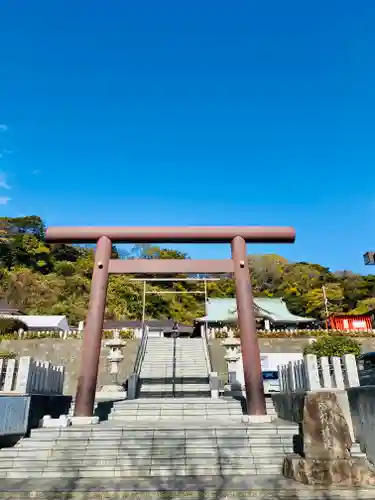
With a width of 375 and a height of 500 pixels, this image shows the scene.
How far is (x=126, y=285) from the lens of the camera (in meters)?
42.1

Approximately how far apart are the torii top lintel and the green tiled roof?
71.1 feet

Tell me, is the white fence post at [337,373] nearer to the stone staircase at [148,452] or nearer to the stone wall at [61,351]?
the stone staircase at [148,452]

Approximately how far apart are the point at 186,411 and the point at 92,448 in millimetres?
4180

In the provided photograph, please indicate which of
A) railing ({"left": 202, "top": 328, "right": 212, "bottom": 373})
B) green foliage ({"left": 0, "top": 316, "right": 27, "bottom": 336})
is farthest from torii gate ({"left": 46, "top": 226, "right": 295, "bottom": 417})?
green foliage ({"left": 0, "top": 316, "right": 27, "bottom": 336})

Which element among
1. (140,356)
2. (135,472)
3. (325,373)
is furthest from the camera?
(140,356)

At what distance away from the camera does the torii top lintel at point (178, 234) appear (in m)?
9.02

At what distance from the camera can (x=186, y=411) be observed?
9.62 meters

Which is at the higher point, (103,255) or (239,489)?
(103,255)

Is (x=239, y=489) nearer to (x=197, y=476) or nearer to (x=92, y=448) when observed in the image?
(x=197, y=476)

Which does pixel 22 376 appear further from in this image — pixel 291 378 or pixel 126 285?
pixel 126 285

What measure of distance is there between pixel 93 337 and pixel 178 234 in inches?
134

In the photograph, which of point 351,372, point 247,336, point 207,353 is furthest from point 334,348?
point 351,372

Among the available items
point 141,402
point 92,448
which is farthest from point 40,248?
point 92,448

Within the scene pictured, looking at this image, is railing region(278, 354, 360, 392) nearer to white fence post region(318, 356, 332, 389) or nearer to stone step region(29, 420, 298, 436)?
white fence post region(318, 356, 332, 389)
